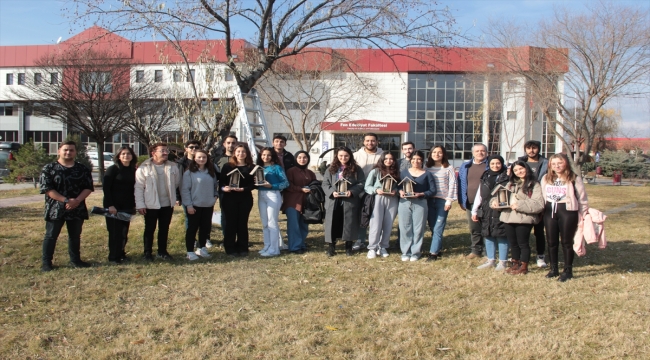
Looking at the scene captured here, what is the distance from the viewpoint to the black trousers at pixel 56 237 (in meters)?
6.02

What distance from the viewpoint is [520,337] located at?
4.02 metres

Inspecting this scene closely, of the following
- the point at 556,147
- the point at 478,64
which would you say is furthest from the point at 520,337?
the point at 556,147

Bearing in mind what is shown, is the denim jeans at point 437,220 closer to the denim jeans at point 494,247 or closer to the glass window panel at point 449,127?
the denim jeans at point 494,247

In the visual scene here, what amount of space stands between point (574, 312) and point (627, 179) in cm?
3176

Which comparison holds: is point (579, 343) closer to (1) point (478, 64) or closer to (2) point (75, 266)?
(2) point (75, 266)

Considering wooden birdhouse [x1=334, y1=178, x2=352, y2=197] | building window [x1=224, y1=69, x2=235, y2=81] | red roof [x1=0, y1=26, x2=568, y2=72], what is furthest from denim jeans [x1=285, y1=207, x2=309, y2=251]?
red roof [x1=0, y1=26, x2=568, y2=72]

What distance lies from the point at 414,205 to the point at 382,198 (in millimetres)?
461

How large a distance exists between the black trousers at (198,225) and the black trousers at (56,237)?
53.1 inches

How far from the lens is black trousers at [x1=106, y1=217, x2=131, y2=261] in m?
6.41

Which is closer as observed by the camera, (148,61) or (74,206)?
(74,206)

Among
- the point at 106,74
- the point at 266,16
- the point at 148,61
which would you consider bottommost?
the point at 266,16

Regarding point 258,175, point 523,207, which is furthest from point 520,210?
point 258,175

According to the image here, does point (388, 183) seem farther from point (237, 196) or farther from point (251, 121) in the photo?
point (251, 121)

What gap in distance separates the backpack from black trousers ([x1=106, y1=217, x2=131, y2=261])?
2485mm
